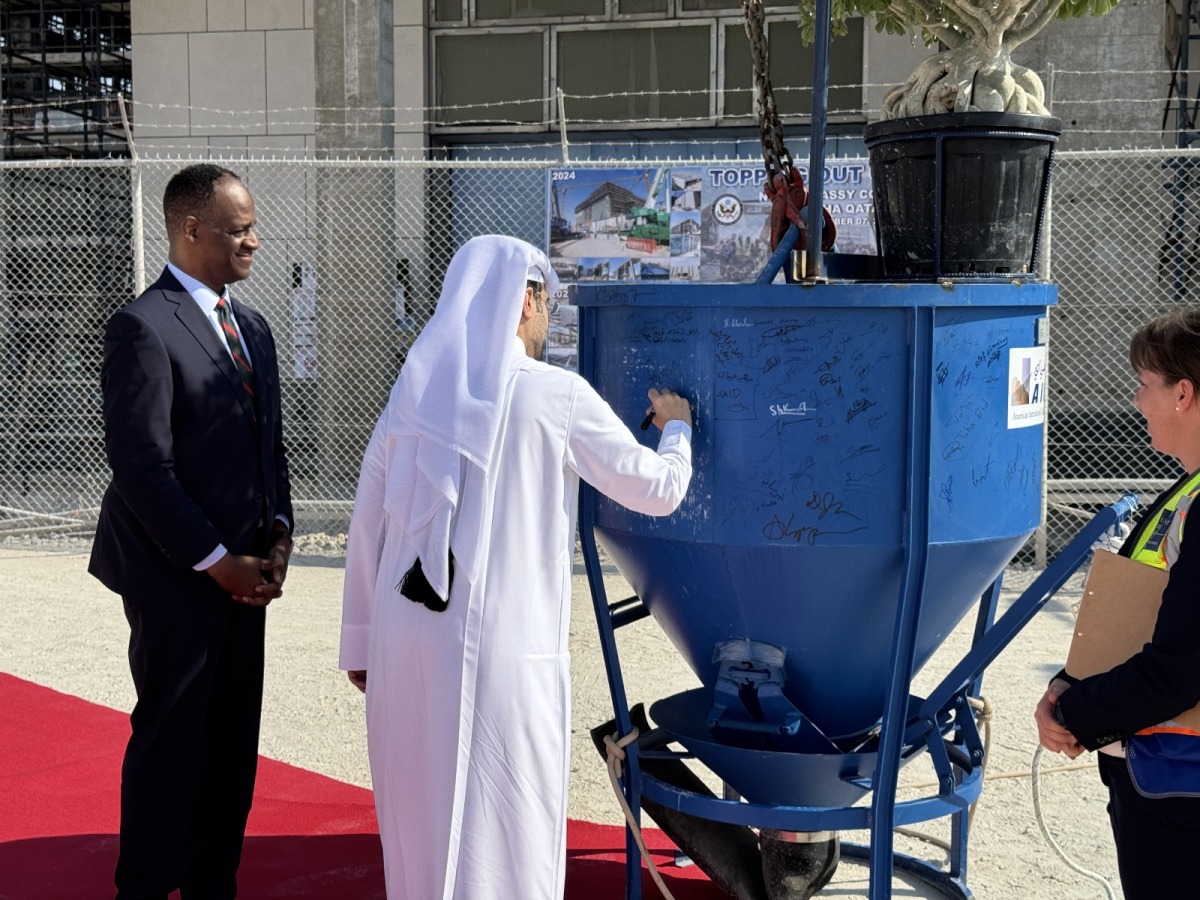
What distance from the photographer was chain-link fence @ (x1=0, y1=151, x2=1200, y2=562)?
956 cm

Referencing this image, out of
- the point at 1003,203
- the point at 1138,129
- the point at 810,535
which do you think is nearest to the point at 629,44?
the point at 1138,129

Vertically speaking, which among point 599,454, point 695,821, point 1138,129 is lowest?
point 695,821

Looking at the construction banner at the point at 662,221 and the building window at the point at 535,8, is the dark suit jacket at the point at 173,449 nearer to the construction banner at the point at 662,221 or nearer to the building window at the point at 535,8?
the construction banner at the point at 662,221

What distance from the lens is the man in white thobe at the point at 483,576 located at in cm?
269

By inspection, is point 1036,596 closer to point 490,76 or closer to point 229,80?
point 490,76

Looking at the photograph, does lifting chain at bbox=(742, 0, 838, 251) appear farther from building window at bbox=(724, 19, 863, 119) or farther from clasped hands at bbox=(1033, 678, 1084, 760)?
building window at bbox=(724, 19, 863, 119)

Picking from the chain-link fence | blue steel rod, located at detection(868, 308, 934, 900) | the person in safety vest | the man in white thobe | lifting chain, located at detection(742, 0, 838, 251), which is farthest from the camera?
the chain-link fence

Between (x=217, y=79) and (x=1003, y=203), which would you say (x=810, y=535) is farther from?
(x=217, y=79)

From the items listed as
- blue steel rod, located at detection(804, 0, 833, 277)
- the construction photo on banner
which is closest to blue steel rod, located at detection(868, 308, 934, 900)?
blue steel rod, located at detection(804, 0, 833, 277)

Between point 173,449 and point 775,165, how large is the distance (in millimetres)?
1665

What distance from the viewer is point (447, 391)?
106 inches

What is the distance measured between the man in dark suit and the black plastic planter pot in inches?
67.3

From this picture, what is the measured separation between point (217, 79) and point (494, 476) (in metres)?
10.6

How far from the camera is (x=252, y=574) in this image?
320 cm
